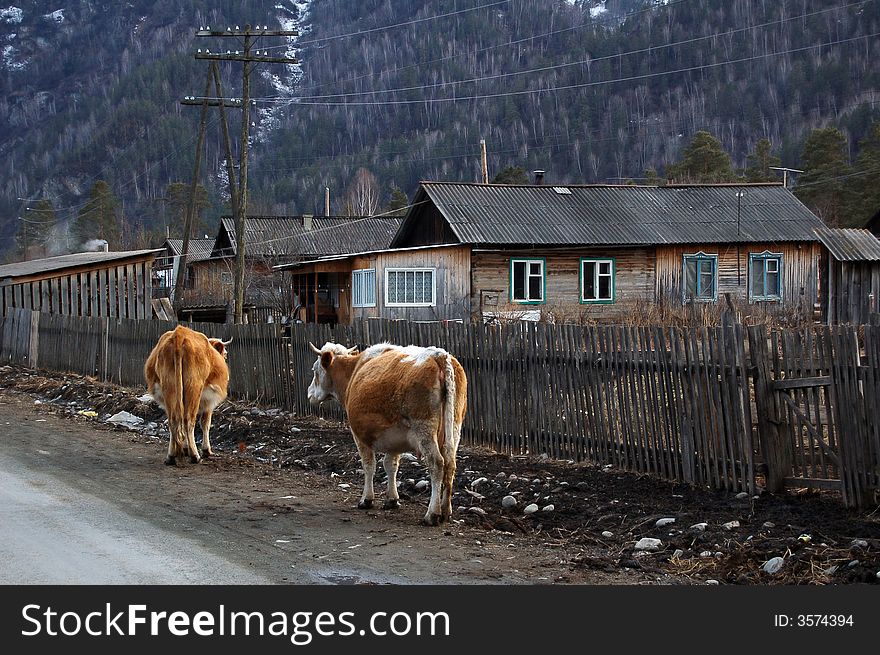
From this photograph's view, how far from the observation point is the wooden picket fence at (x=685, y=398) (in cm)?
901

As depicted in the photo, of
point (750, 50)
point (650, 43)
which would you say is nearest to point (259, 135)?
point (650, 43)

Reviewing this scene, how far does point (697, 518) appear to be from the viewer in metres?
9.24

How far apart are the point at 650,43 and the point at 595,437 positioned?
181 metres

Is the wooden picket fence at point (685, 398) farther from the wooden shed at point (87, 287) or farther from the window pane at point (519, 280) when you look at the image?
the window pane at point (519, 280)

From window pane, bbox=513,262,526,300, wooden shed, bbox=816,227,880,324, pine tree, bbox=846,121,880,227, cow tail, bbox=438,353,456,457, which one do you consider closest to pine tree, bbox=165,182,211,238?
pine tree, bbox=846,121,880,227

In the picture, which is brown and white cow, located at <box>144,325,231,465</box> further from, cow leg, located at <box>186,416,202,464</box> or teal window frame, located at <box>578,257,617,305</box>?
teal window frame, located at <box>578,257,617,305</box>

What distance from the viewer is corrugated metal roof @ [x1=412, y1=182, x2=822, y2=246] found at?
36.3 metres

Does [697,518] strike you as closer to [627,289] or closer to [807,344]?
[807,344]

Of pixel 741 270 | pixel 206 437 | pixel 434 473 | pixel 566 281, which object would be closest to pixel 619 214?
pixel 566 281

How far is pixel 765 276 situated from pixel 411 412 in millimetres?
31166

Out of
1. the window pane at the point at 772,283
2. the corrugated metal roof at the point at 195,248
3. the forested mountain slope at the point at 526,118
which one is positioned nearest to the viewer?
the window pane at the point at 772,283

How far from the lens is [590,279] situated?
37.2 m

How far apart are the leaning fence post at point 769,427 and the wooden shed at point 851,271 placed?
84.0 ft

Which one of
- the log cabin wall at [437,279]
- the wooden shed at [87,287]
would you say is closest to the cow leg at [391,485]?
the wooden shed at [87,287]
